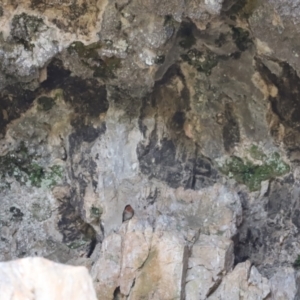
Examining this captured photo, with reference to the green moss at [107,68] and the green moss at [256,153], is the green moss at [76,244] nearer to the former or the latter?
the green moss at [107,68]

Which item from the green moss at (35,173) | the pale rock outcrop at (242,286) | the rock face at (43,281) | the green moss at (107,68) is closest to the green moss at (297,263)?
the pale rock outcrop at (242,286)

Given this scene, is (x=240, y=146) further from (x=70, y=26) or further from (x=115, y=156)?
(x=70, y=26)

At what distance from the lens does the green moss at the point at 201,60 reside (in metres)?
3.93

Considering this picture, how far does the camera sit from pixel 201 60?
3.96m

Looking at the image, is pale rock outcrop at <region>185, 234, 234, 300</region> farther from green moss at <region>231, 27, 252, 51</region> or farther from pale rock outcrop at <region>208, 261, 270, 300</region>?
green moss at <region>231, 27, 252, 51</region>

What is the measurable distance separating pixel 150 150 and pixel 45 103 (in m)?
0.82

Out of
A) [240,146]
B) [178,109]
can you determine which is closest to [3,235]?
[178,109]

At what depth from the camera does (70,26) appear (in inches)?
134

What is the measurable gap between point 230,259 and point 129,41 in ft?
4.82

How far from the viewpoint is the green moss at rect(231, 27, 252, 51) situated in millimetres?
3760

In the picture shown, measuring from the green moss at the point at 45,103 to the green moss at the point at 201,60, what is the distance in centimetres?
99

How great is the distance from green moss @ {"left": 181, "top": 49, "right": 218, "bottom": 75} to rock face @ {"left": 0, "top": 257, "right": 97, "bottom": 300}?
249 centimetres

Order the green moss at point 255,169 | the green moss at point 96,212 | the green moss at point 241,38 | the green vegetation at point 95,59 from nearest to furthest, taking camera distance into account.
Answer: the green vegetation at point 95,59, the green moss at point 241,38, the green moss at point 255,169, the green moss at point 96,212

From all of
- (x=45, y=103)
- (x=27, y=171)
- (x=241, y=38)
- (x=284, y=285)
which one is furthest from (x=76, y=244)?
(x=241, y=38)
